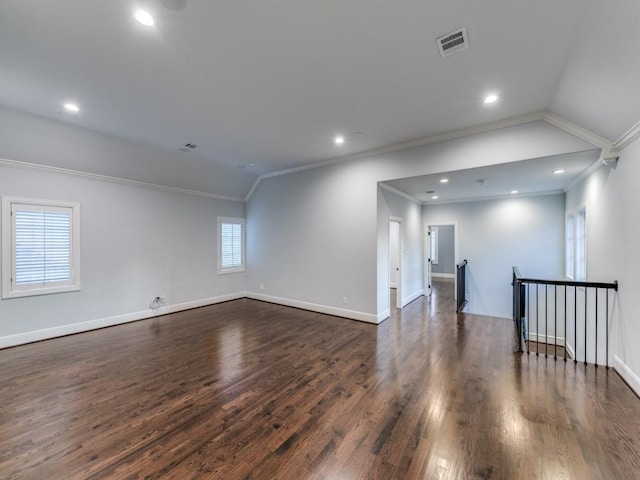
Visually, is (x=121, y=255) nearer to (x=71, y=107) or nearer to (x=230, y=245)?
(x=230, y=245)

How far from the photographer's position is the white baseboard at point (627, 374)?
2.80 metres

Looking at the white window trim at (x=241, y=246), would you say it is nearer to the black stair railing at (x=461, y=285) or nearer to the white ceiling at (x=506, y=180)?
the white ceiling at (x=506, y=180)

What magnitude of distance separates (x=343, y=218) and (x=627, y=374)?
435cm

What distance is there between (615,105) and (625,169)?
0.88m

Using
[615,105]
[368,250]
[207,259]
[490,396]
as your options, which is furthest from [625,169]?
[207,259]

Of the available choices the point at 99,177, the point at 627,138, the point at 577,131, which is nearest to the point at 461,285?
the point at 577,131

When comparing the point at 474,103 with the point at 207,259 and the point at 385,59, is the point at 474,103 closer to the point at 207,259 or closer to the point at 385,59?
the point at 385,59

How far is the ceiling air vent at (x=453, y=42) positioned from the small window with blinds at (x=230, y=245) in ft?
19.8

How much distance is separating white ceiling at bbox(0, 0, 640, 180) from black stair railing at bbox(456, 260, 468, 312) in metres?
3.67

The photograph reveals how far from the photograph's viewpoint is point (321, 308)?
19.4 ft

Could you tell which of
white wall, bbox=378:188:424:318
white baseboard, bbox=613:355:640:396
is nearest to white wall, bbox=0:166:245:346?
white wall, bbox=378:188:424:318

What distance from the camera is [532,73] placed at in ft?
9.05

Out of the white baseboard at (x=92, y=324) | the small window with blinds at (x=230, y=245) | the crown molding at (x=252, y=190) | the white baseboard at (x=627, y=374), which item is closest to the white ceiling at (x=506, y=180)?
the white baseboard at (x=627, y=374)

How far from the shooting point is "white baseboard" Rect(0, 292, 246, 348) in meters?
4.14
